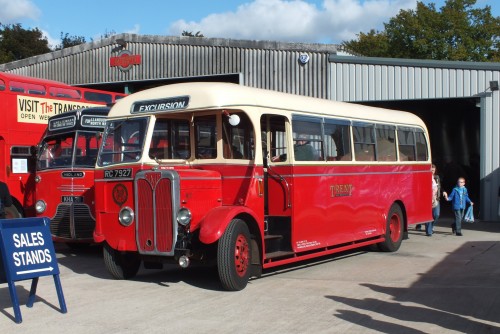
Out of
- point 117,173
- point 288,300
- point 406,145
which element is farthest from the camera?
point 406,145

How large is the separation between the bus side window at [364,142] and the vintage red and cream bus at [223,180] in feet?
1.14

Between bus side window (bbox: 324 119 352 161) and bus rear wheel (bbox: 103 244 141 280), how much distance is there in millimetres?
3741

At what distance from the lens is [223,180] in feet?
31.1

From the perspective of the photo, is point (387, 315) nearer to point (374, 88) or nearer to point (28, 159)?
point (28, 159)

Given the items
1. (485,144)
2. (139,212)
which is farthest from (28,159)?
(485,144)

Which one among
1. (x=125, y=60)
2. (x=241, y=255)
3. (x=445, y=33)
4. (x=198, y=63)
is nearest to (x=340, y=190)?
(x=241, y=255)

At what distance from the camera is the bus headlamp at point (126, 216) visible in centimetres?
916

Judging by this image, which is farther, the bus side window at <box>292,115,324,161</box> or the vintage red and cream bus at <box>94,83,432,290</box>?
the bus side window at <box>292,115,324,161</box>

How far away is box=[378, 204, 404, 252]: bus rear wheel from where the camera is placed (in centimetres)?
1321

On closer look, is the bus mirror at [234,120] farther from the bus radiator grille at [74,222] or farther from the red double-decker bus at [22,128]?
the red double-decker bus at [22,128]

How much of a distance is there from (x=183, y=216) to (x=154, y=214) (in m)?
0.47

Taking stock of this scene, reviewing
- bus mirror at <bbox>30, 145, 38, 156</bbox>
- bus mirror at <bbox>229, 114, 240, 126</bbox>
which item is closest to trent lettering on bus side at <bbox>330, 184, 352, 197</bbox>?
bus mirror at <bbox>229, 114, 240, 126</bbox>

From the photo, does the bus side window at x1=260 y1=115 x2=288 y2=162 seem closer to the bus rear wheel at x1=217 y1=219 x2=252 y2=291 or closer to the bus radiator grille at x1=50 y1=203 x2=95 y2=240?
the bus rear wheel at x1=217 y1=219 x2=252 y2=291

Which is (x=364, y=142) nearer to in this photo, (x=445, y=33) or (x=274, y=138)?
(x=274, y=138)
